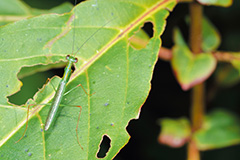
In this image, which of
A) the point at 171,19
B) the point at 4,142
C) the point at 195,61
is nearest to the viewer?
the point at 4,142

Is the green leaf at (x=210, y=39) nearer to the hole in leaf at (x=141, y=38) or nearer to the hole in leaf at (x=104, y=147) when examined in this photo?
the hole in leaf at (x=141, y=38)

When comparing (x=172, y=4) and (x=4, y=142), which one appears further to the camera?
(x=172, y=4)

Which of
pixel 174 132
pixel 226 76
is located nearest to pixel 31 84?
pixel 174 132

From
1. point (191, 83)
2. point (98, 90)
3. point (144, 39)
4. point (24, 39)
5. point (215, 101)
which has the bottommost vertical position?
point (215, 101)

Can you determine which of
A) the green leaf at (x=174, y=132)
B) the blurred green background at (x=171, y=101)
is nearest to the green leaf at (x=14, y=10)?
the blurred green background at (x=171, y=101)

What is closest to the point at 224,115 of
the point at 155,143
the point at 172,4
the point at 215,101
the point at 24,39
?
the point at 215,101

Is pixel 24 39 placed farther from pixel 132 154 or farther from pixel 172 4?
pixel 132 154
